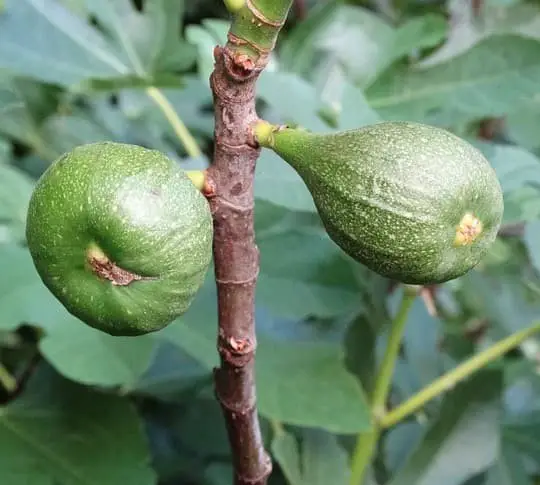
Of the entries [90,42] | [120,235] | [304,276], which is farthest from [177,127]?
[120,235]

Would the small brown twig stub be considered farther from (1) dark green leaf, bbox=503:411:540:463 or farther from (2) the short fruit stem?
(1) dark green leaf, bbox=503:411:540:463

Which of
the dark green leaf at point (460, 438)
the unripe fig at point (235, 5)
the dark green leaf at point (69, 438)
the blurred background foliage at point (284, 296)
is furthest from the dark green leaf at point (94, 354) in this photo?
the unripe fig at point (235, 5)

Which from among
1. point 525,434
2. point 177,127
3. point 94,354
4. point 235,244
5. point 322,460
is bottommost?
point 525,434

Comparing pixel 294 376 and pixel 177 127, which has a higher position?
pixel 177 127

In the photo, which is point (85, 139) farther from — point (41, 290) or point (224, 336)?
point (224, 336)

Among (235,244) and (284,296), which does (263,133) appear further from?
(284,296)

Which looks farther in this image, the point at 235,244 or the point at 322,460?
the point at 322,460

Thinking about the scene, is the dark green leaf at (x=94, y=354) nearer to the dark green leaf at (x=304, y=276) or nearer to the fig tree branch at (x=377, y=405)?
the dark green leaf at (x=304, y=276)

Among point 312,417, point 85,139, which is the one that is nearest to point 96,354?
point 312,417
